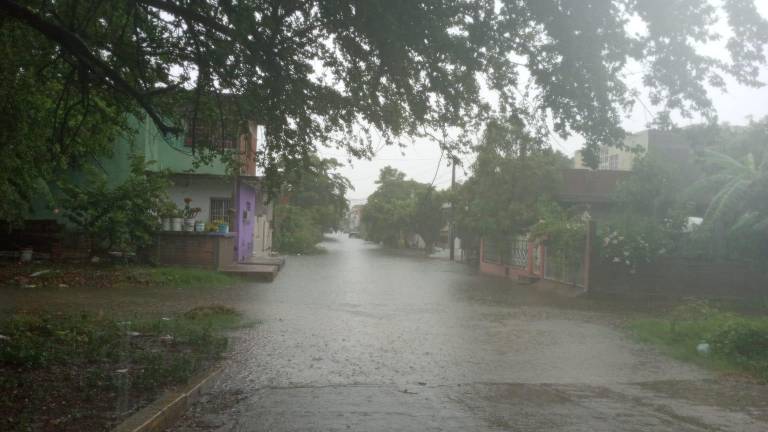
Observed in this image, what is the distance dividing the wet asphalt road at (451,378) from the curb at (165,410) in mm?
115

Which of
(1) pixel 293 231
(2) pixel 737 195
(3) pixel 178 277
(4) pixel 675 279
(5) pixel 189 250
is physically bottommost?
(3) pixel 178 277

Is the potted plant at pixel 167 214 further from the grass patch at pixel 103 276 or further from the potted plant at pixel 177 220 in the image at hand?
the grass patch at pixel 103 276

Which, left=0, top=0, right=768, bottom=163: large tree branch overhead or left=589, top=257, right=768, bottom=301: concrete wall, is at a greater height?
left=0, top=0, right=768, bottom=163: large tree branch overhead

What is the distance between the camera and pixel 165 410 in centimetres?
573

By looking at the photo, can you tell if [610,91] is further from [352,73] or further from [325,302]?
[325,302]

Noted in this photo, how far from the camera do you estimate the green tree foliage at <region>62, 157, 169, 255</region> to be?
59.5 feet

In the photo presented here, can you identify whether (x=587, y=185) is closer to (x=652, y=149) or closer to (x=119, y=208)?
(x=652, y=149)

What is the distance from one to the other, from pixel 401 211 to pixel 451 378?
47436mm

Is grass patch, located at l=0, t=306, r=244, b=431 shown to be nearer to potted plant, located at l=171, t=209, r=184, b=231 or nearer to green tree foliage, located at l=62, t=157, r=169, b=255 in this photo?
green tree foliage, located at l=62, t=157, r=169, b=255

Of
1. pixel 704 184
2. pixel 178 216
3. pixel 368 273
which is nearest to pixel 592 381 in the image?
pixel 704 184

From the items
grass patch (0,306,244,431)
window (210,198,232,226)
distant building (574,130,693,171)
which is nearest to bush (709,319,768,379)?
distant building (574,130,693,171)

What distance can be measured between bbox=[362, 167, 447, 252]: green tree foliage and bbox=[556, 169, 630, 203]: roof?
16.3m

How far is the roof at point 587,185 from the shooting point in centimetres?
2759

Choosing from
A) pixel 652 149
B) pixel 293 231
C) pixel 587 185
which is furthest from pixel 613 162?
pixel 293 231
